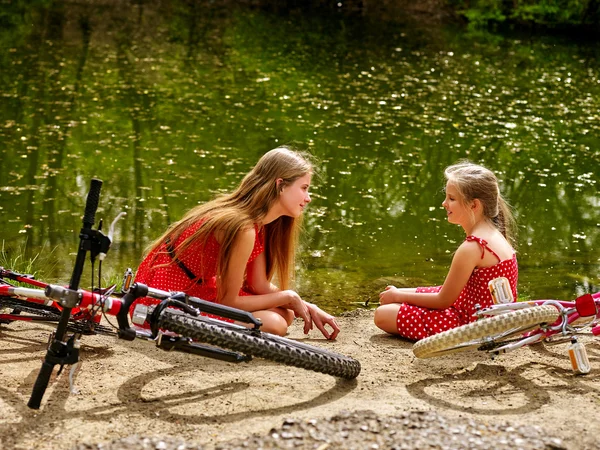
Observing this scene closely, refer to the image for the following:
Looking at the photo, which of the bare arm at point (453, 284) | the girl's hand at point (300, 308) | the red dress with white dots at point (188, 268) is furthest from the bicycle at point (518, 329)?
the red dress with white dots at point (188, 268)

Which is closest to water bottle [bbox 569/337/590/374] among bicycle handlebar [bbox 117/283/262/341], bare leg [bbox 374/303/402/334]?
bare leg [bbox 374/303/402/334]

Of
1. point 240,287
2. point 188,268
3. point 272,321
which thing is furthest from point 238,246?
point 272,321

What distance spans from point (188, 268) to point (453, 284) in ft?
5.00

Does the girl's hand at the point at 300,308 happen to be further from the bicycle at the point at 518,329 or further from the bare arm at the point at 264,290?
the bicycle at the point at 518,329

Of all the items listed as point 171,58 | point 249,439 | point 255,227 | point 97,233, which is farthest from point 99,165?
point 171,58

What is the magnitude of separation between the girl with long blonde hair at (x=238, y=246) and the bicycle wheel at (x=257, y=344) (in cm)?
78

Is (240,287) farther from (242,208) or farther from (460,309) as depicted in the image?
(460,309)

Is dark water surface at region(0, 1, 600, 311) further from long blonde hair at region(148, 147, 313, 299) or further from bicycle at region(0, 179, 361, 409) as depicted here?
bicycle at region(0, 179, 361, 409)

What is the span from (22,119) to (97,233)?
8.58 m

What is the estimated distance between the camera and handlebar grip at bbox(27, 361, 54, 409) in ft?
11.9

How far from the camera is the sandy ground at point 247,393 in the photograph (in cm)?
354

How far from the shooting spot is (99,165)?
9.87 m

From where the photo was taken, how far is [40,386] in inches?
142

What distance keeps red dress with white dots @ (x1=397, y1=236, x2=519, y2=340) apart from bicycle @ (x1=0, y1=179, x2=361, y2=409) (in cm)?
101
